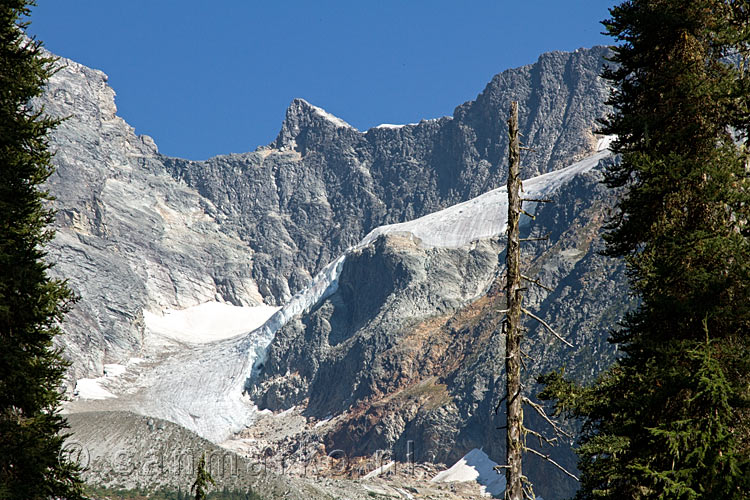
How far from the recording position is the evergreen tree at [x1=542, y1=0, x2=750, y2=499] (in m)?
15.4

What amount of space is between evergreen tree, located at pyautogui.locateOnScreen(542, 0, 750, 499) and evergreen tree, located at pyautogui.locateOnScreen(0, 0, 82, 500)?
38.6ft

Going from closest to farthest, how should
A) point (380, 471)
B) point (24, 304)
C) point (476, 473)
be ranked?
1. point (24, 304)
2. point (476, 473)
3. point (380, 471)

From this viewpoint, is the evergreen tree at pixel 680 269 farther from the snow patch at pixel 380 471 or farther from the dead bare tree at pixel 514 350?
the snow patch at pixel 380 471

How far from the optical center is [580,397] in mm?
19391

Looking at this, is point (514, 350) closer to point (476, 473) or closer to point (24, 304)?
point (24, 304)

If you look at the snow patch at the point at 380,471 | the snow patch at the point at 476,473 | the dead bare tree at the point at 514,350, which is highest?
the dead bare tree at the point at 514,350

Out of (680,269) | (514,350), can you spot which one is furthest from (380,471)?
(514,350)

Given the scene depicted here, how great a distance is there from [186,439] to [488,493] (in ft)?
228

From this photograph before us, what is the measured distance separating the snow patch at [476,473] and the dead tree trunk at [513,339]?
6104 inches

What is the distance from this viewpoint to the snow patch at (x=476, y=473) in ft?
542

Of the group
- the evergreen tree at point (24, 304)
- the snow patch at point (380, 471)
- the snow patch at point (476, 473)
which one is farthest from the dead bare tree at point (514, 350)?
the snow patch at point (380, 471)

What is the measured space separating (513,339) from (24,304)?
494 inches

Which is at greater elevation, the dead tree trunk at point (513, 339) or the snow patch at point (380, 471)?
the dead tree trunk at point (513, 339)

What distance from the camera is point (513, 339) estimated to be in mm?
14109
